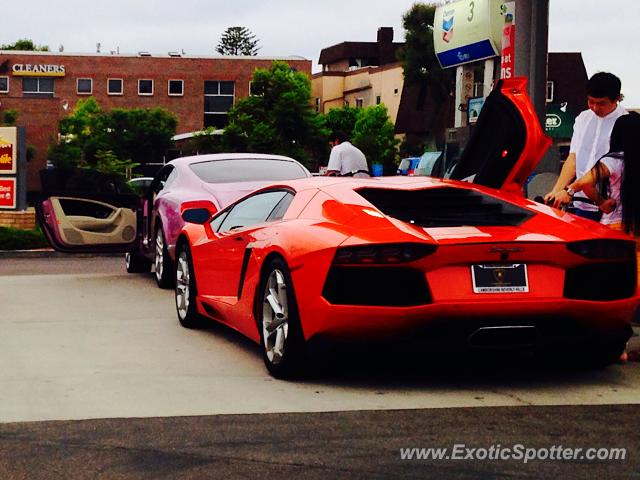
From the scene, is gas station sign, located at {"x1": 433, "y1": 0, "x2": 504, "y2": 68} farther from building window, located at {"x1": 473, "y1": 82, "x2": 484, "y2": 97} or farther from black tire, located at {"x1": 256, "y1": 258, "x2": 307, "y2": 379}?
black tire, located at {"x1": 256, "y1": 258, "x2": 307, "y2": 379}

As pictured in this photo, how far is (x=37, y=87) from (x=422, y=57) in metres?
31.9

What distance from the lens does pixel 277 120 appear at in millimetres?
67562

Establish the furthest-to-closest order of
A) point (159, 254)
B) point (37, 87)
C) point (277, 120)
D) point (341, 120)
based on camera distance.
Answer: point (37, 87) → point (341, 120) → point (277, 120) → point (159, 254)

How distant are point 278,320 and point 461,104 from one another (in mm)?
30531

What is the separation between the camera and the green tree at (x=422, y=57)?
270 ft

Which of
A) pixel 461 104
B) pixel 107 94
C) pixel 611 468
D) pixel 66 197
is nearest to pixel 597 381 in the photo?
pixel 611 468

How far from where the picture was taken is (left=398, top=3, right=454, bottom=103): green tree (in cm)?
8231

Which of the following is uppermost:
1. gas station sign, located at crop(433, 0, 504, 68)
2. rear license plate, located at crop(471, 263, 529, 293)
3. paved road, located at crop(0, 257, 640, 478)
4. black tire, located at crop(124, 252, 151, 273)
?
gas station sign, located at crop(433, 0, 504, 68)

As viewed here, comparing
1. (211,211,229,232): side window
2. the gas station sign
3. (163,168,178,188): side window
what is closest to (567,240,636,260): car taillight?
(211,211,229,232): side window

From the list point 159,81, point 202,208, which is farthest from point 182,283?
point 159,81

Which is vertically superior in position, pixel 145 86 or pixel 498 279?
pixel 145 86

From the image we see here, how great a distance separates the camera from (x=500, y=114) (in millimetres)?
8484

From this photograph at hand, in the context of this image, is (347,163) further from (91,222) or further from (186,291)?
(186,291)

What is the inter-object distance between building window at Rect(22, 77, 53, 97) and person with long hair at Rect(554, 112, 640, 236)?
91.7 meters
